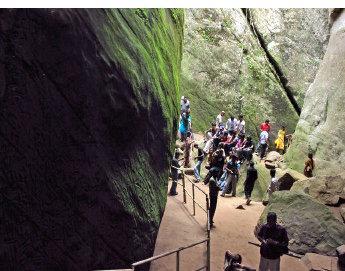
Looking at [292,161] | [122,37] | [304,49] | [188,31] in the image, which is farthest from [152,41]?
[304,49]

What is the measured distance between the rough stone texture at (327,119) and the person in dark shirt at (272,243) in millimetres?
11192

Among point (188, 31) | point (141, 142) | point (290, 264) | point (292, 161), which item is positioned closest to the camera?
point (141, 142)

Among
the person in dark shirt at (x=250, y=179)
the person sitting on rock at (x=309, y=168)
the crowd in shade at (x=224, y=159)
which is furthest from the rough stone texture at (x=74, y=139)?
the person sitting on rock at (x=309, y=168)

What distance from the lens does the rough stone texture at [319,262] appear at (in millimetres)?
10602

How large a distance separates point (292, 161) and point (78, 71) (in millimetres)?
16273

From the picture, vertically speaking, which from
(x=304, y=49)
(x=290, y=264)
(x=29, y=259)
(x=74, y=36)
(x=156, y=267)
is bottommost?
(x=290, y=264)

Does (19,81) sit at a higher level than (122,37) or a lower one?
lower

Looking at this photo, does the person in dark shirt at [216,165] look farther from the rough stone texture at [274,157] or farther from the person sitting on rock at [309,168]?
the rough stone texture at [274,157]

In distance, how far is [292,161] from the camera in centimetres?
2038

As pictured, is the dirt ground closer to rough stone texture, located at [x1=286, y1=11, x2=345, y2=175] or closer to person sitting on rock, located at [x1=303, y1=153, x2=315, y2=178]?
person sitting on rock, located at [x1=303, y1=153, x2=315, y2=178]

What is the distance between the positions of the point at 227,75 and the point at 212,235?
678 inches

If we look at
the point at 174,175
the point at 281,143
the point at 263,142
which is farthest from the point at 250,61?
the point at 174,175

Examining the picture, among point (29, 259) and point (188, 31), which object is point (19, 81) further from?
point (188, 31)

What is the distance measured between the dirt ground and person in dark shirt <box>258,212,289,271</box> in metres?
2.27
